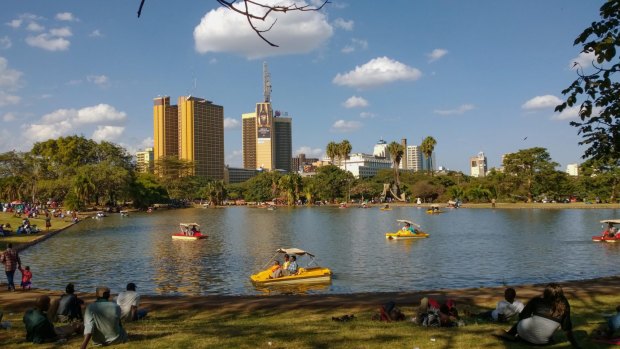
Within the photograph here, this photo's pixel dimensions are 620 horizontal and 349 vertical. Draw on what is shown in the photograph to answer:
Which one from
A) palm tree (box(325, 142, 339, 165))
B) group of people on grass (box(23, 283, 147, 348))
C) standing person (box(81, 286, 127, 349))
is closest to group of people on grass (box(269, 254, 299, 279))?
group of people on grass (box(23, 283, 147, 348))

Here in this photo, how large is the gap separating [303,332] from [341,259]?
2245 centimetres

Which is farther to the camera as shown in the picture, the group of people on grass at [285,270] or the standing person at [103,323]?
the group of people on grass at [285,270]

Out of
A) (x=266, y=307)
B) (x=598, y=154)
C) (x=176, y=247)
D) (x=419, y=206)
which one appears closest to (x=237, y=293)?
(x=266, y=307)

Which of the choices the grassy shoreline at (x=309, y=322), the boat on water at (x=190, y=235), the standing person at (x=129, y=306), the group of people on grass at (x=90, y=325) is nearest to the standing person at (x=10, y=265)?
the grassy shoreline at (x=309, y=322)

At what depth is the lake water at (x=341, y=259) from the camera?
25.8 metres

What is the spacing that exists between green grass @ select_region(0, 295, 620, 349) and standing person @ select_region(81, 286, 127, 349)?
0.30 m

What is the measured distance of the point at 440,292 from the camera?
62.5 feet

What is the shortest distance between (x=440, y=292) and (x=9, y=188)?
112683mm

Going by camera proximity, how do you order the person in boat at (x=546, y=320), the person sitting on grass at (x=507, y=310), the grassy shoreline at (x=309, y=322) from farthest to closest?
the person sitting on grass at (x=507, y=310)
the grassy shoreline at (x=309, y=322)
the person in boat at (x=546, y=320)

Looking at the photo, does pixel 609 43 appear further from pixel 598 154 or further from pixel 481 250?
pixel 481 250

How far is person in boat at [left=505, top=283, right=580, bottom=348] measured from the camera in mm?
9750

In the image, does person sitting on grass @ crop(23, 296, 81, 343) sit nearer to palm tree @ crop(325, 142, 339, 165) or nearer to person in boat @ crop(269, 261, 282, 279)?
person in boat @ crop(269, 261, 282, 279)

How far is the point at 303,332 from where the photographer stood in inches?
463

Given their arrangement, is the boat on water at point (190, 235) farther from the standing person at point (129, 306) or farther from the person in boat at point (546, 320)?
the person in boat at point (546, 320)
